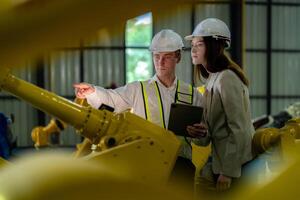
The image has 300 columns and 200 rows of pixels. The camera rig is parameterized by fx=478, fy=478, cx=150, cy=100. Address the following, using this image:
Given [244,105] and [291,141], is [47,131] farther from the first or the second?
[291,141]

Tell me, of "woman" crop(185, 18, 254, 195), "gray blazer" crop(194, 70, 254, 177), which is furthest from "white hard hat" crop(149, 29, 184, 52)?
"gray blazer" crop(194, 70, 254, 177)

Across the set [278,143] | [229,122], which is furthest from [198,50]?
[278,143]

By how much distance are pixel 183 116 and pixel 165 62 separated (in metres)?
0.57

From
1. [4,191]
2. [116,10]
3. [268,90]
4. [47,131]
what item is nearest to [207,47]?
[4,191]

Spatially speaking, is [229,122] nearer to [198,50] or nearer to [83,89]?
[198,50]

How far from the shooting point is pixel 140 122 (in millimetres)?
2371

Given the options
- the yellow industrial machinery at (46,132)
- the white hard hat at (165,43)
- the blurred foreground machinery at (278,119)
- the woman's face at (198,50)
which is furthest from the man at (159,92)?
the blurred foreground machinery at (278,119)

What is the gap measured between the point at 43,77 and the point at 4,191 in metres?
11.5

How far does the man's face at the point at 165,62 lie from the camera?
10.5 feet

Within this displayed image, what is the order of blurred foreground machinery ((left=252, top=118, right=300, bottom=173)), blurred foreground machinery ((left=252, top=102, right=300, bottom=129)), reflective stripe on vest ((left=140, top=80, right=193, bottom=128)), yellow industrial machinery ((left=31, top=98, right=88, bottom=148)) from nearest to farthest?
blurred foreground machinery ((left=252, top=118, right=300, bottom=173))
reflective stripe on vest ((left=140, top=80, right=193, bottom=128))
yellow industrial machinery ((left=31, top=98, right=88, bottom=148))
blurred foreground machinery ((left=252, top=102, right=300, bottom=129))

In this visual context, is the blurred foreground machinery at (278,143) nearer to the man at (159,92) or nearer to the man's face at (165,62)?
the man at (159,92)

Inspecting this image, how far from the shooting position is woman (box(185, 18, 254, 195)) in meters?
2.87

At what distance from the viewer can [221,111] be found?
295 cm

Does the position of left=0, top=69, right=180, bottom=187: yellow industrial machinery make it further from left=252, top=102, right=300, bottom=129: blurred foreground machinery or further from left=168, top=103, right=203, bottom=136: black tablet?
left=252, top=102, right=300, bottom=129: blurred foreground machinery
